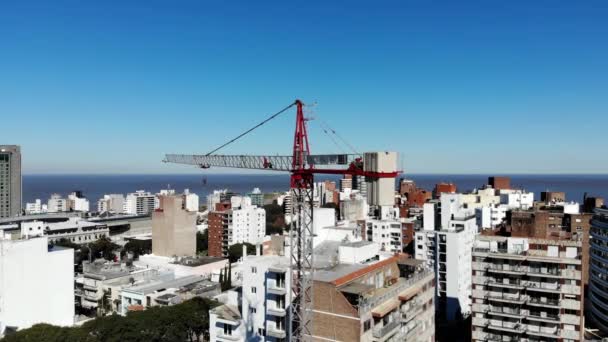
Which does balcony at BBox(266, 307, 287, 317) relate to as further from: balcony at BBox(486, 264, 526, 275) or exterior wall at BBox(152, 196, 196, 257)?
exterior wall at BBox(152, 196, 196, 257)

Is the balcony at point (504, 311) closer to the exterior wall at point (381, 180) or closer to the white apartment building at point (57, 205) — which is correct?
the exterior wall at point (381, 180)

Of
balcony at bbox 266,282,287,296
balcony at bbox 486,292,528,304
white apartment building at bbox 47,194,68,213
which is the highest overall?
balcony at bbox 266,282,287,296

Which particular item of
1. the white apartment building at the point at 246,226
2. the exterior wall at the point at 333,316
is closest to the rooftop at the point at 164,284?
the white apartment building at the point at 246,226

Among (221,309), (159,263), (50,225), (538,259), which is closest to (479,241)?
(538,259)

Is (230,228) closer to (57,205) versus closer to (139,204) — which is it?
(139,204)

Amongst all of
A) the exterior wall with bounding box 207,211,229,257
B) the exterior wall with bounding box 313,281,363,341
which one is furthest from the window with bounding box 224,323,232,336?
the exterior wall with bounding box 207,211,229,257

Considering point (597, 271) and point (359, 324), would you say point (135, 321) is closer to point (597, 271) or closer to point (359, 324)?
point (359, 324)

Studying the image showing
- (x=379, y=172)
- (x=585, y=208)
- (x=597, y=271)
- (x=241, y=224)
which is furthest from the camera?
(x=241, y=224)
